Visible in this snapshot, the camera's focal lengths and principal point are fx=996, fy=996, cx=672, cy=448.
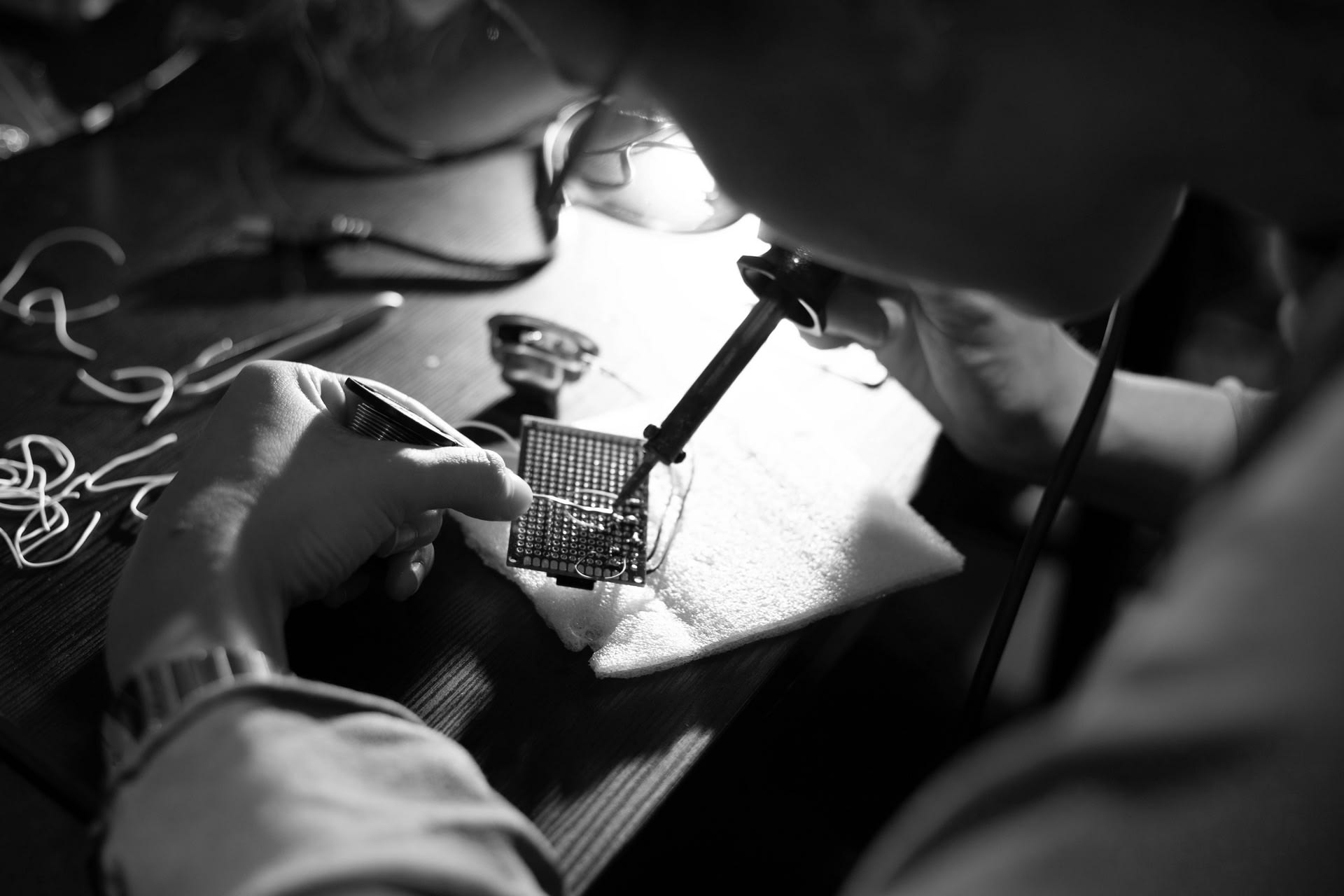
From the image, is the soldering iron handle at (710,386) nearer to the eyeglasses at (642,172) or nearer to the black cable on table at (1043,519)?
the eyeglasses at (642,172)

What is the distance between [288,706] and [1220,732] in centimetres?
42

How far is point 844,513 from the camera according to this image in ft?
2.53

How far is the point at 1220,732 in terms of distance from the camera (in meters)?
0.27

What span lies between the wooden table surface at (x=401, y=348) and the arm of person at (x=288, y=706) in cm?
6

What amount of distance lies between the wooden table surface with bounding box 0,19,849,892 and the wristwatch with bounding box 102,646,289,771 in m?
0.08

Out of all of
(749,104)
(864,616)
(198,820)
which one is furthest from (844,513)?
(198,820)

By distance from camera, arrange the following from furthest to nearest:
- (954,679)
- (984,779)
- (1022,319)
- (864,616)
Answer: (954,679), (1022,319), (864,616), (984,779)

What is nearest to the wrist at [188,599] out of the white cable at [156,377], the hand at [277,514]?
the hand at [277,514]

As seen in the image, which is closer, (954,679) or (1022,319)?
(1022,319)

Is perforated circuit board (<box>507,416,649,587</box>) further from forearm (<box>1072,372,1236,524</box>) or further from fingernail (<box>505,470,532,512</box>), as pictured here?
forearm (<box>1072,372,1236,524</box>)

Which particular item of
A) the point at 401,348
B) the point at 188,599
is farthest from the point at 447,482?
the point at 401,348

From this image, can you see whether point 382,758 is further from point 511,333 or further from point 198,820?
point 511,333

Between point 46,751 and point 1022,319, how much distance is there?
777mm

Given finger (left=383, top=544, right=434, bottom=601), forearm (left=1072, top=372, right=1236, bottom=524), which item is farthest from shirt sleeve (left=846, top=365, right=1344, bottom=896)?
forearm (left=1072, top=372, right=1236, bottom=524)
